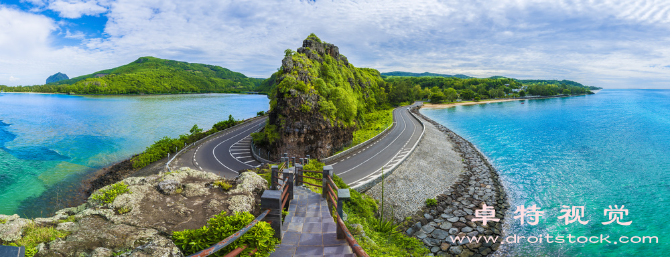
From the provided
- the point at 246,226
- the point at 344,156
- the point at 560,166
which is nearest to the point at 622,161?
the point at 560,166

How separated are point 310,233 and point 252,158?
88.2 feet

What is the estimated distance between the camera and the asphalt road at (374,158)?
969 inches

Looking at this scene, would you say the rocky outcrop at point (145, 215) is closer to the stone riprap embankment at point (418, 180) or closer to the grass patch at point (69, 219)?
the grass patch at point (69, 219)

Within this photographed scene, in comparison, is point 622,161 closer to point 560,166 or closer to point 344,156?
point 560,166

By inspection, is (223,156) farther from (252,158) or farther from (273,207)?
(273,207)

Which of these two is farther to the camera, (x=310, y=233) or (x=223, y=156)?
(x=223, y=156)

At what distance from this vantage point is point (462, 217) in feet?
62.6

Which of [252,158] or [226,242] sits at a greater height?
[226,242]

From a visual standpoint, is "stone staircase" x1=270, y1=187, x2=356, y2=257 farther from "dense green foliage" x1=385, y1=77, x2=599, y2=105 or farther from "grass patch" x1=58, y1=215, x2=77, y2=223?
"dense green foliage" x1=385, y1=77, x2=599, y2=105

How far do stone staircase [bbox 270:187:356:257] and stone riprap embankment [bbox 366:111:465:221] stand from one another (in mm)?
8982

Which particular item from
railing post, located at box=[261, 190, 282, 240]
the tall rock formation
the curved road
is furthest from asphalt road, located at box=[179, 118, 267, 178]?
railing post, located at box=[261, 190, 282, 240]

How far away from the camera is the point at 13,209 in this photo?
2239 cm

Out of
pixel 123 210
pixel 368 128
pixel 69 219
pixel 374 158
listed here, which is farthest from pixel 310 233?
pixel 368 128

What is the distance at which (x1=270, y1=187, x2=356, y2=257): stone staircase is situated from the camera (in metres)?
6.11
